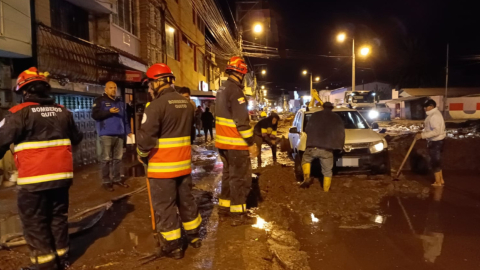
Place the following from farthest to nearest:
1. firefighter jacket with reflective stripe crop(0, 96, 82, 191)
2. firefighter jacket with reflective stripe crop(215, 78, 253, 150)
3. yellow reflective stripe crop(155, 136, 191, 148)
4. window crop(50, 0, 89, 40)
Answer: window crop(50, 0, 89, 40)
firefighter jacket with reflective stripe crop(215, 78, 253, 150)
yellow reflective stripe crop(155, 136, 191, 148)
firefighter jacket with reflective stripe crop(0, 96, 82, 191)

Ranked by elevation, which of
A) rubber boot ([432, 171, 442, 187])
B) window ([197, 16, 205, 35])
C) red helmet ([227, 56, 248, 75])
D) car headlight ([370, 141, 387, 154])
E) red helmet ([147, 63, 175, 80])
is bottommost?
rubber boot ([432, 171, 442, 187])

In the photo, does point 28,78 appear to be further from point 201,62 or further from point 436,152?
point 201,62

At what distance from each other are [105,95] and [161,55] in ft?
36.0

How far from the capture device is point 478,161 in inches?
361

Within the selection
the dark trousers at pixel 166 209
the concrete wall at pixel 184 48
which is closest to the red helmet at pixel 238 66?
the dark trousers at pixel 166 209

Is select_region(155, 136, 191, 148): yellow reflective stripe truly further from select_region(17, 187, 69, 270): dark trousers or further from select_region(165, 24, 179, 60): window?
select_region(165, 24, 179, 60): window

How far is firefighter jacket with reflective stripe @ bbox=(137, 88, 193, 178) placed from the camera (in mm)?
3471

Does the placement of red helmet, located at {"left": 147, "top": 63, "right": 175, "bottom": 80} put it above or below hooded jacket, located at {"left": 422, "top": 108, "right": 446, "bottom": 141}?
above

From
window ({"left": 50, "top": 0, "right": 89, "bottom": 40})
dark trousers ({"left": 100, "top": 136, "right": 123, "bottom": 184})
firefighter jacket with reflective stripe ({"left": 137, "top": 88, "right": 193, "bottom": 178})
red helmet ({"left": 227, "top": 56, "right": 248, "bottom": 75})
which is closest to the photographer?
firefighter jacket with reflective stripe ({"left": 137, "top": 88, "right": 193, "bottom": 178})

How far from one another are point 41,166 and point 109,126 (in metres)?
3.00

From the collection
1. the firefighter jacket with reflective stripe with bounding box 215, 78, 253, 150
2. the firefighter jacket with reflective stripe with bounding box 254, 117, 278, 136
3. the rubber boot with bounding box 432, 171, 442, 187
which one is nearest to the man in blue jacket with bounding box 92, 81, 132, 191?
the firefighter jacket with reflective stripe with bounding box 215, 78, 253, 150

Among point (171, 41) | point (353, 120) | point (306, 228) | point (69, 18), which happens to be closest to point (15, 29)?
point (69, 18)

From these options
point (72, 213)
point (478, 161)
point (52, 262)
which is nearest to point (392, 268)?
point (52, 262)

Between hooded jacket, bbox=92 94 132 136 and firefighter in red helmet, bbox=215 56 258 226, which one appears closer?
firefighter in red helmet, bbox=215 56 258 226
